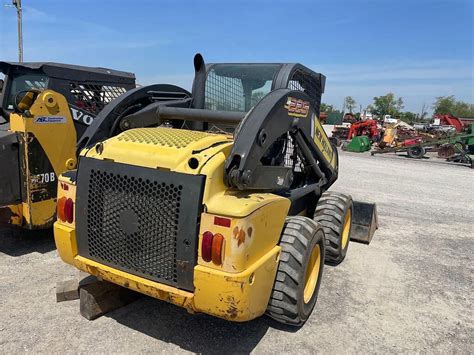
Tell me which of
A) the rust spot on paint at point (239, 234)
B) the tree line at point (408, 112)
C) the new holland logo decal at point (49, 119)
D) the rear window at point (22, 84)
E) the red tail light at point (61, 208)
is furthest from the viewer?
the tree line at point (408, 112)

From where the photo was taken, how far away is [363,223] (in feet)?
18.5

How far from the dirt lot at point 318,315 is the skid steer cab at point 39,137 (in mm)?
557

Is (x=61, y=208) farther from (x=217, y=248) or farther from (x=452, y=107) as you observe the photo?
(x=452, y=107)

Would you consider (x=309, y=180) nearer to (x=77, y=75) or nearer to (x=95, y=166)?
(x=95, y=166)

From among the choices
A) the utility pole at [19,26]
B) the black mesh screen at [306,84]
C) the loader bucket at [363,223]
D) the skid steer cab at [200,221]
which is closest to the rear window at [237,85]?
the black mesh screen at [306,84]

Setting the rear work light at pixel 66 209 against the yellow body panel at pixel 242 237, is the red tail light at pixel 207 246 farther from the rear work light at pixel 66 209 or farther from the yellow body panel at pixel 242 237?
the rear work light at pixel 66 209

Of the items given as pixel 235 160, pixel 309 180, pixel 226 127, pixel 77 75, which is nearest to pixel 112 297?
pixel 235 160

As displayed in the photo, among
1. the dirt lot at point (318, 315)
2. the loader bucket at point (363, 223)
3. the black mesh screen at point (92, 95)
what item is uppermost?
the black mesh screen at point (92, 95)

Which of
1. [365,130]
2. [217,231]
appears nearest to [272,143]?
[217,231]

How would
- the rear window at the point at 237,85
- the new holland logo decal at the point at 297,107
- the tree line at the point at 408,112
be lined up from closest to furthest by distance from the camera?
the new holland logo decal at the point at 297,107, the rear window at the point at 237,85, the tree line at the point at 408,112

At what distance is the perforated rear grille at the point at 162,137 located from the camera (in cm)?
278

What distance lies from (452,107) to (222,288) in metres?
89.0

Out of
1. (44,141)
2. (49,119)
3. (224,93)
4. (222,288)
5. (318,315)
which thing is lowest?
(318,315)

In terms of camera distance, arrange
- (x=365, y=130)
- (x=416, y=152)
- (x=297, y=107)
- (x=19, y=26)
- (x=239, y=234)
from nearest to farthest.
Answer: (x=239, y=234) < (x=297, y=107) < (x=416, y=152) < (x=19, y=26) < (x=365, y=130)
